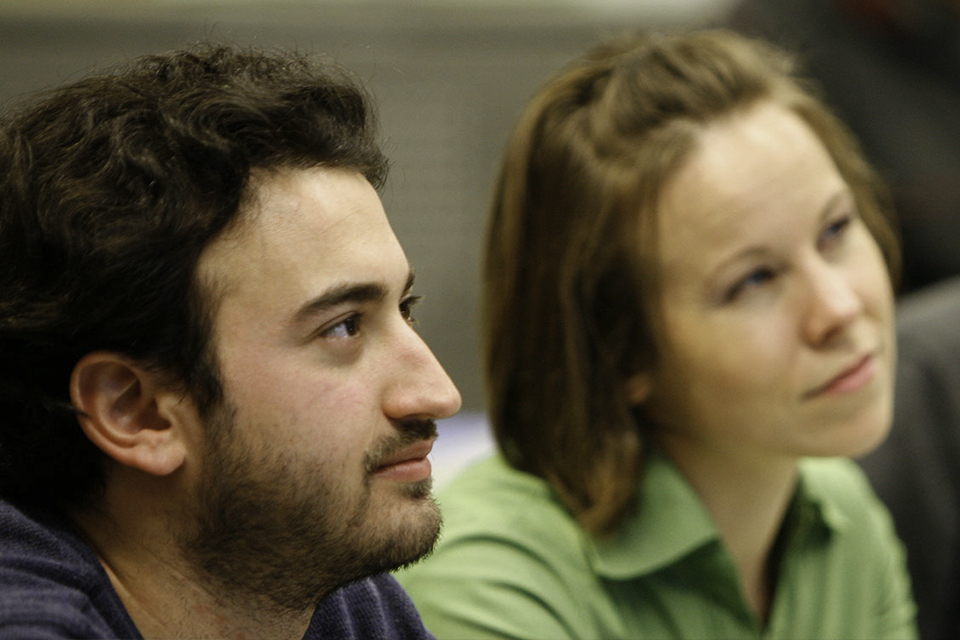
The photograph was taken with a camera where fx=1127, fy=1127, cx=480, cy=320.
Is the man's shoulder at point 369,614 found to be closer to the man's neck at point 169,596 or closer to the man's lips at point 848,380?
the man's neck at point 169,596

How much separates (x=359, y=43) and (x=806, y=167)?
1163 mm

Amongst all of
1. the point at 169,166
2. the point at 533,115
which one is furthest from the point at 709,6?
the point at 169,166

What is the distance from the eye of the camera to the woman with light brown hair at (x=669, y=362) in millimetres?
1221

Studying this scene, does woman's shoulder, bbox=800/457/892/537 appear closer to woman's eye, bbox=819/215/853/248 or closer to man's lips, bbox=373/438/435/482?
woman's eye, bbox=819/215/853/248

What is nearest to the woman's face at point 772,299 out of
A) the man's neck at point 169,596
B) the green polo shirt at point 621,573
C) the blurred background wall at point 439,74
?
the green polo shirt at point 621,573

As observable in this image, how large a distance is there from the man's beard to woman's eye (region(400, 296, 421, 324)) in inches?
4.3

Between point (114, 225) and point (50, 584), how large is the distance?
242 millimetres

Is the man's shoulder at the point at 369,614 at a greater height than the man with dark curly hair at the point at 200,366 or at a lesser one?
lesser

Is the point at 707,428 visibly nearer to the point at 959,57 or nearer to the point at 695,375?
the point at 695,375

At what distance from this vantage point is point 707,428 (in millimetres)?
1307

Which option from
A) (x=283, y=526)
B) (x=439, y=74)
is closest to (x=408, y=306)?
(x=283, y=526)

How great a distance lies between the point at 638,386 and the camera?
135 centimetres

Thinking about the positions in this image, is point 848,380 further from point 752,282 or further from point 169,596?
point 169,596

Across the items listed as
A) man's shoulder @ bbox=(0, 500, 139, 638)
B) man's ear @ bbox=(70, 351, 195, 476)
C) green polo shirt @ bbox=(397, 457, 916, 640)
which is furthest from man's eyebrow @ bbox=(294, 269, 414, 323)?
green polo shirt @ bbox=(397, 457, 916, 640)
